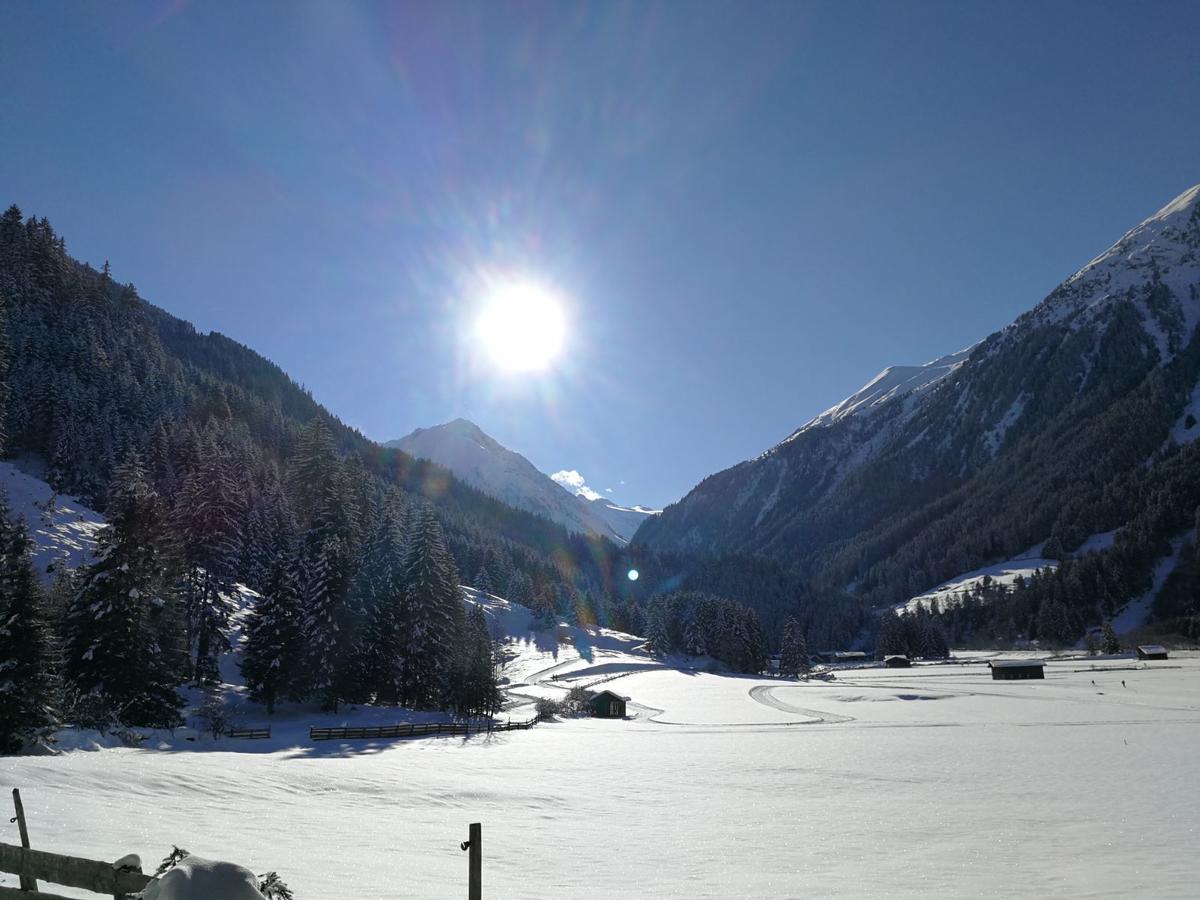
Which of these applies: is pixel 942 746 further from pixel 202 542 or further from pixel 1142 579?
pixel 1142 579

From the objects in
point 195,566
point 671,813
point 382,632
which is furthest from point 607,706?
point 671,813

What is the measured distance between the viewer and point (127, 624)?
3638cm

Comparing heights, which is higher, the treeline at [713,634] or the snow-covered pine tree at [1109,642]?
the treeline at [713,634]

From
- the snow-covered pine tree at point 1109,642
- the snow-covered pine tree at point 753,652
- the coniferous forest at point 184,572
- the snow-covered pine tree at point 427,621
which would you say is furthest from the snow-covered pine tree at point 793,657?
the snow-covered pine tree at point 427,621

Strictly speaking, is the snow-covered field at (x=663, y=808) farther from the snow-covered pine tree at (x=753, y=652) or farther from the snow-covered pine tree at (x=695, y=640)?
the snow-covered pine tree at (x=695, y=640)

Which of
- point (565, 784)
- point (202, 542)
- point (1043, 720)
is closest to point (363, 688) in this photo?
point (202, 542)

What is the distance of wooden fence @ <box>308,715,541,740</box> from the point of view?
3950 centimetres

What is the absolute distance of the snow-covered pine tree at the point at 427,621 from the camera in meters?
51.6

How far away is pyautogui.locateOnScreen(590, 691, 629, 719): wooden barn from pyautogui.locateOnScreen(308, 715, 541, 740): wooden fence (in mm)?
14178

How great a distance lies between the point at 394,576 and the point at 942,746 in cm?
3963

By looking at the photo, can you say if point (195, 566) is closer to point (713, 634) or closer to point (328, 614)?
point (328, 614)

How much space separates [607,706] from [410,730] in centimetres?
2587

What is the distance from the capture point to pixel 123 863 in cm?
652

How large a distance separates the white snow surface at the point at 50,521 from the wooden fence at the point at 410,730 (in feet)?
86.0
